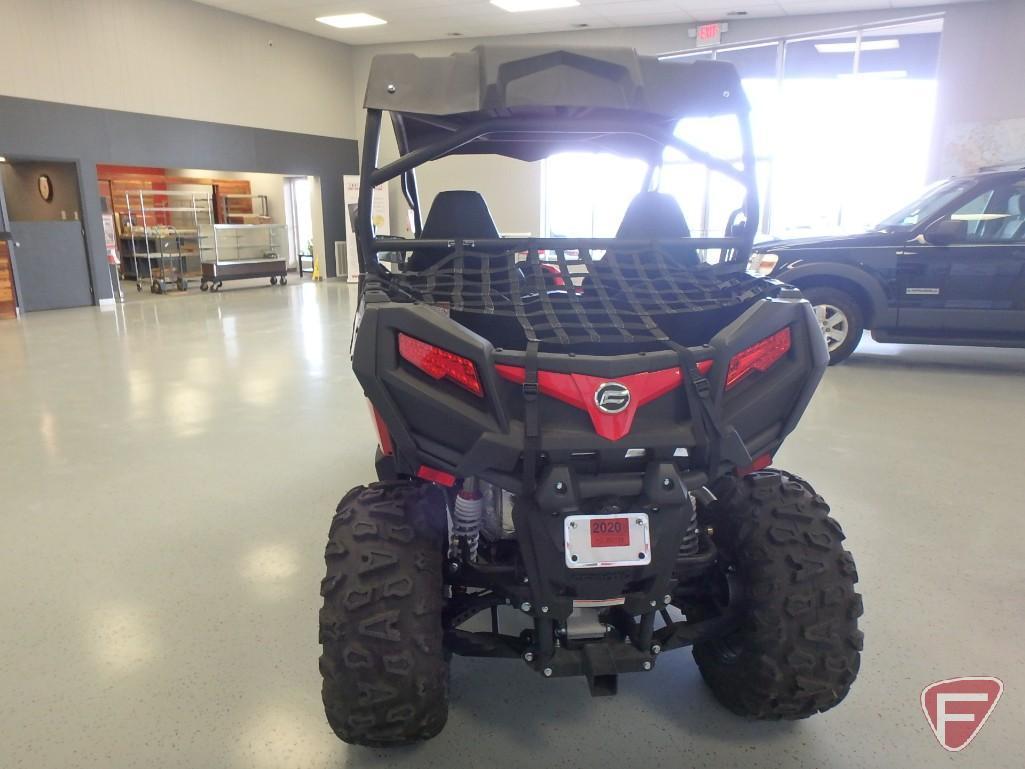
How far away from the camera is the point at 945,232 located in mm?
5438

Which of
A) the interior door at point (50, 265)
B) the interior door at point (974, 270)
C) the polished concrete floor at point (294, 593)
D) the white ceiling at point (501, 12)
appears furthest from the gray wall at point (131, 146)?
the interior door at point (974, 270)

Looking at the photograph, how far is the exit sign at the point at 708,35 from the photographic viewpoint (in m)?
11.7

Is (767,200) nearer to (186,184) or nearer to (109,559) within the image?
(109,559)

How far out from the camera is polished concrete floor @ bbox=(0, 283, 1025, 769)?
176 centimetres

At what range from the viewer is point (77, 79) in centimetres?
1033

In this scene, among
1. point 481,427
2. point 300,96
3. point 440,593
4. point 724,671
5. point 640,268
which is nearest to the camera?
point 481,427

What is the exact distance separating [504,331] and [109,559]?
194 centimetres

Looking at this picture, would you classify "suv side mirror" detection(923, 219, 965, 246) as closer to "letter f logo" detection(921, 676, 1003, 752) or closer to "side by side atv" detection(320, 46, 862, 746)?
"side by side atv" detection(320, 46, 862, 746)

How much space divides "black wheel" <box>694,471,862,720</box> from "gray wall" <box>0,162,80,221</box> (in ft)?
39.3

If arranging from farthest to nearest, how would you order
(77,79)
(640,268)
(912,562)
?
(77,79) < (912,562) < (640,268)

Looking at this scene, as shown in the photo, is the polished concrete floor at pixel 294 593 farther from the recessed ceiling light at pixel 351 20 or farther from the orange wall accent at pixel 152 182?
the orange wall accent at pixel 152 182

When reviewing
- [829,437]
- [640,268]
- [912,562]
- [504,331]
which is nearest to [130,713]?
[504,331]

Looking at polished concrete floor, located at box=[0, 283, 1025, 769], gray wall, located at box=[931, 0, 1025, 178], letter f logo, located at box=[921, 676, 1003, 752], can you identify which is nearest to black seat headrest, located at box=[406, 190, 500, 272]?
polished concrete floor, located at box=[0, 283, 1025, 769]

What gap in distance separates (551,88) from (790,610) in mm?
1495
